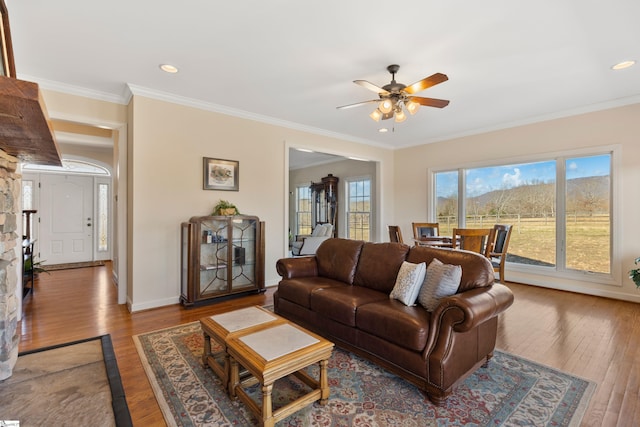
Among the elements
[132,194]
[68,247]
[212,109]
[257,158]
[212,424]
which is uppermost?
[212,109]

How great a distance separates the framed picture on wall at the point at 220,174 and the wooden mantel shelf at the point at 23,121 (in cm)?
183

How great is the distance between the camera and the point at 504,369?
7.53ft

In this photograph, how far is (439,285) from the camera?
7.31 ft

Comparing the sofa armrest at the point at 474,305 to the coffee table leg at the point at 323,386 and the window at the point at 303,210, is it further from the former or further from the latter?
the window at the point at 303,210

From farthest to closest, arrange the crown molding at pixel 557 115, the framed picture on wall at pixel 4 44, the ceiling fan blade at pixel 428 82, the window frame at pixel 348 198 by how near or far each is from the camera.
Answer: the window frame at pixel 348 198
the crown molding at pixel 557 115
the ceiling fan blade at pixel 428 82
the framed picture on wall at pixel 4 44

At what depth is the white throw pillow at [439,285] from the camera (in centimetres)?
221

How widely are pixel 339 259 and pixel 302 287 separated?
61 centimetres

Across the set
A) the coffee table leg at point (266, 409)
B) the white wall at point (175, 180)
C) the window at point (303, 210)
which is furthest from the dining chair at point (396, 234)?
the window at point (303, 210)

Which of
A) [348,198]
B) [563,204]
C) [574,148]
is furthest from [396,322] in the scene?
[348,198]

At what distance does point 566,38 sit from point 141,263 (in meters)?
4.95

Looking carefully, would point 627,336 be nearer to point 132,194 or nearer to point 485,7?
point 485,7

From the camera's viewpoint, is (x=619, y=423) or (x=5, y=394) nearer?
(x=619, y=423)

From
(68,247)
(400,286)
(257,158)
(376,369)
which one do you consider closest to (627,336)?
(400,286)

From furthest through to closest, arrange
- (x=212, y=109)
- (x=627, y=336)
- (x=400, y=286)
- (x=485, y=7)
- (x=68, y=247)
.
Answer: (x=68, y=247)
(x=212, y=109)
(x=627, y=336)
(x=400, y=286)
(x=485, y=7)
